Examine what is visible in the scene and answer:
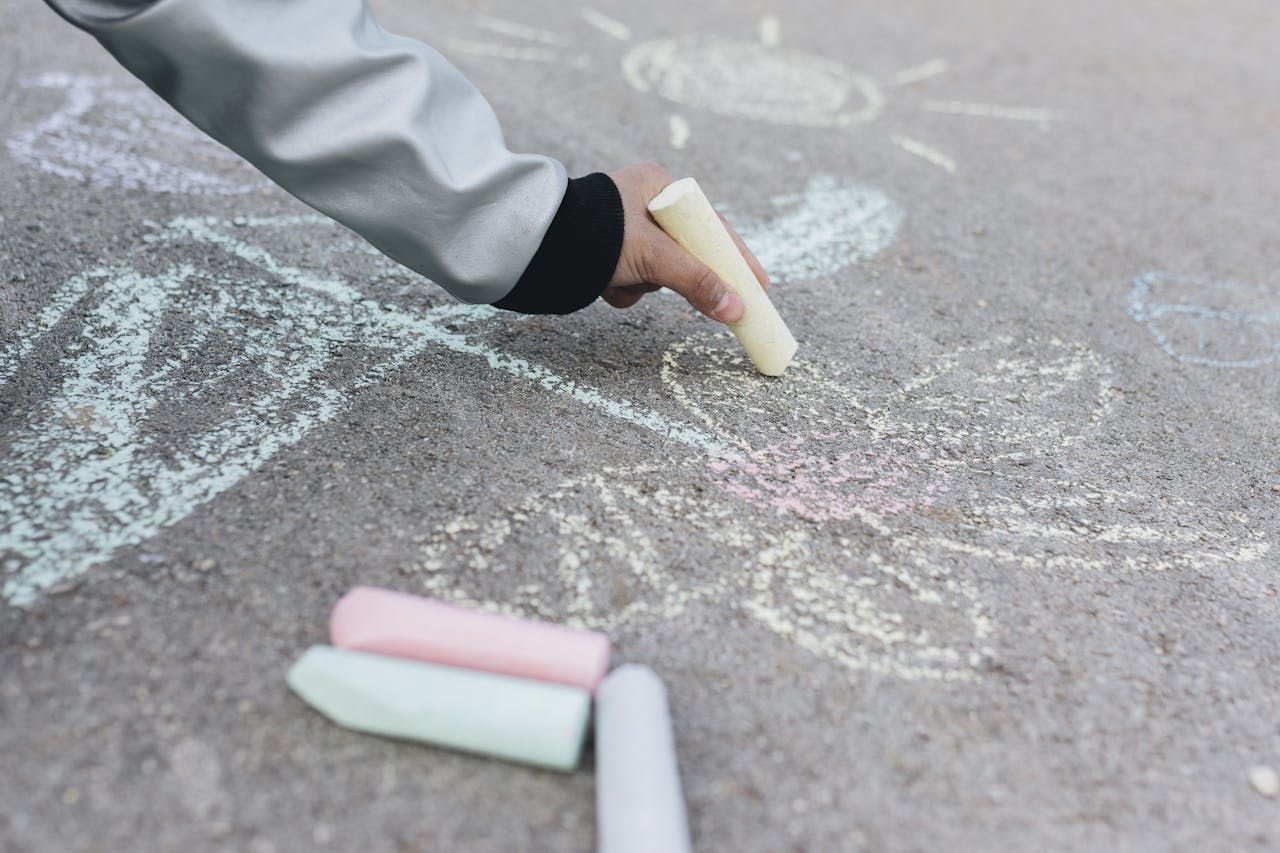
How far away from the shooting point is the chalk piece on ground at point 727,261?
1.62 metres

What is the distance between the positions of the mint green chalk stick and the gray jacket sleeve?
2.13 ft

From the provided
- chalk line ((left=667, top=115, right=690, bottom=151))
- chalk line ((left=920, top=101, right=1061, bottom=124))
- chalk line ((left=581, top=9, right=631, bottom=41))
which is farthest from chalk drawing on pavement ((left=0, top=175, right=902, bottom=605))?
chalk line ((left=581, top=9, right=631, bottom=41))

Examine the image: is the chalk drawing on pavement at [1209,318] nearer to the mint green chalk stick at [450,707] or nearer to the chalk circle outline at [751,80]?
the chalk circle outline at [751,80]

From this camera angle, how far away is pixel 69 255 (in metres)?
1.94

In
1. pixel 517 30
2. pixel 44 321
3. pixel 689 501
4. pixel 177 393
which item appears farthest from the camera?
pixel 517 30

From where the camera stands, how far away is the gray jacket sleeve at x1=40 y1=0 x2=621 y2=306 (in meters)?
1.31

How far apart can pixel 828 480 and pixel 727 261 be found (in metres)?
0.39

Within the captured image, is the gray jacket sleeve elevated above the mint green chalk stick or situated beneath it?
elevated above

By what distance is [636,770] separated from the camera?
1.04 m

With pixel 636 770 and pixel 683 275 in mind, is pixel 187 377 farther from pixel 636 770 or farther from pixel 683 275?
pixel 636 770

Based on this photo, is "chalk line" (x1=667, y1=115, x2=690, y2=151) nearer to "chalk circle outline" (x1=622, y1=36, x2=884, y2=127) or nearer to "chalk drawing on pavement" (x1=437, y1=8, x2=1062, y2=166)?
"chalk drawing on pavement" (x1=437, y1=8, x2=1062, y2=166)

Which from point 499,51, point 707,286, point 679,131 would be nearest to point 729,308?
point 707,286

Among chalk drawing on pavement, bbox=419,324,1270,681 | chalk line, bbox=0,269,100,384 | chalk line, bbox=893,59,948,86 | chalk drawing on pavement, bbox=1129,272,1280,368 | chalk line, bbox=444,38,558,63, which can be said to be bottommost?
chalk drawing on pavement, bbox=419,324,1270,681

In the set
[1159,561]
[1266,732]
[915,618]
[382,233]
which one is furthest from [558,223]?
[1266,732]
